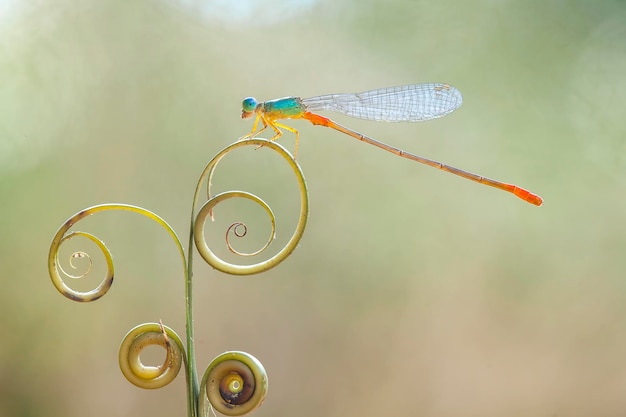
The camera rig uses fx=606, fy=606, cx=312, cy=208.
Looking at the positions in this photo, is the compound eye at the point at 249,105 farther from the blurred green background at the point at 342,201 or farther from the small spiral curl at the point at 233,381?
the blurred green background at the point at 342,201

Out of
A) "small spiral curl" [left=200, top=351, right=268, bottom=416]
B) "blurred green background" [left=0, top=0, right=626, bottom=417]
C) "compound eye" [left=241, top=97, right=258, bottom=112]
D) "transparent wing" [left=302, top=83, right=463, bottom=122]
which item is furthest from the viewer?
"blurred green background" [left=0, top=0, right=626, bottom=417]

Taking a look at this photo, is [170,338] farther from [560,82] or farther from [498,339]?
[560,82]

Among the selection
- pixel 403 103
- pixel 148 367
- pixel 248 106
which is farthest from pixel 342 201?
pixel 148 367

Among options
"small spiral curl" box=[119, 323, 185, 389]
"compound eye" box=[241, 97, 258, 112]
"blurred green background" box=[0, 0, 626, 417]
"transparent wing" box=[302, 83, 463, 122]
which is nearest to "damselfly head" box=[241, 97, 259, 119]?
"compound eye" box=[241, 97, 258, 112]

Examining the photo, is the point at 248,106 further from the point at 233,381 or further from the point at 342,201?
the point at 342,201

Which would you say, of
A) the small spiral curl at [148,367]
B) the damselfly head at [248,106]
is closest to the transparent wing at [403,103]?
the damselfly head at [248,106]

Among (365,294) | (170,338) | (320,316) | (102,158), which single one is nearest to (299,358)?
(320,316)

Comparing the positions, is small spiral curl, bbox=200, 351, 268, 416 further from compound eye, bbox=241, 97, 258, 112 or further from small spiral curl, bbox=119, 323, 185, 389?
compound eye, bbox=241, 97, 258, 112
